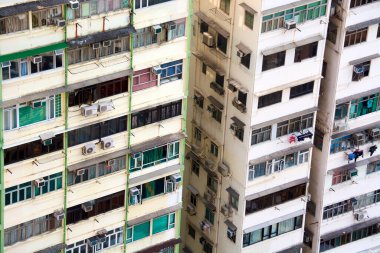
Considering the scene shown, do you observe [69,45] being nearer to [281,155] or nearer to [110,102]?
[110,102]

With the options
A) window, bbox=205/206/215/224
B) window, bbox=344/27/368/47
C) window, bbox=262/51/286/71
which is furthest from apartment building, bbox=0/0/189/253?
window, bbox=344/27/368/47

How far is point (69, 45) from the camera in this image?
4691 centimetres

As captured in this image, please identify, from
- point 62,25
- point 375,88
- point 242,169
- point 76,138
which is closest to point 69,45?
point 62,25

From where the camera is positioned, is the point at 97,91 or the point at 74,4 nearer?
the point at 74,4

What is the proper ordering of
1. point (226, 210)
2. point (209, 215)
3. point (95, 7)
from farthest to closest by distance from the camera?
point (209, 215) < point (226, 210) < point (95, 7)

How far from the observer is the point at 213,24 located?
5378 centimetres

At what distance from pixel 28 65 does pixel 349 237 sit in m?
18.9

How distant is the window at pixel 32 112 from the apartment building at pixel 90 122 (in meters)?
0.04

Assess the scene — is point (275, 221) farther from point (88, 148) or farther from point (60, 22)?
point (60, 22)

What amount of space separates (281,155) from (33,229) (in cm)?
1068

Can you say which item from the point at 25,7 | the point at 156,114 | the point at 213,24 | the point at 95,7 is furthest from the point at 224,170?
the point at 25,7

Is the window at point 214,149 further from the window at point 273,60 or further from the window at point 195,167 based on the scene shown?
the window at point 273,60

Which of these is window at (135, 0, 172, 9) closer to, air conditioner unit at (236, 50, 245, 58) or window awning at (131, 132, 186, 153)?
air conditioner unit at (236, 50, 245, 58)

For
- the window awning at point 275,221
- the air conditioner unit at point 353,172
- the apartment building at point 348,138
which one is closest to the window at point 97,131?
the window awning at point 275,221
